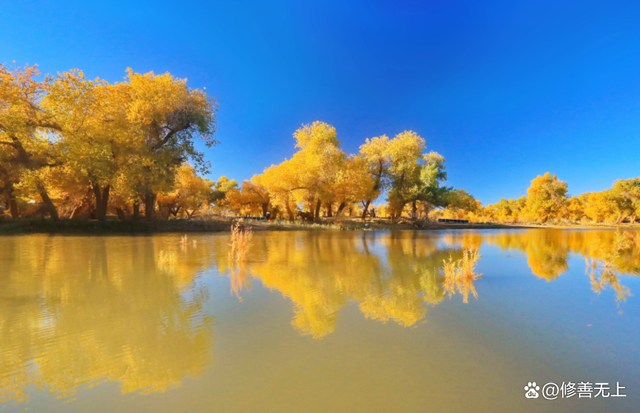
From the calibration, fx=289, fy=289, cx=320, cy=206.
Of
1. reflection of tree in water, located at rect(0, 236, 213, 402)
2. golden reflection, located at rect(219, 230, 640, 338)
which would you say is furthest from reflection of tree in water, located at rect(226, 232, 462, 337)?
reflection of tree in water, located at rect(0, 236, 213, 402)

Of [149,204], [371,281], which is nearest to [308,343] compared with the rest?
[371,281]

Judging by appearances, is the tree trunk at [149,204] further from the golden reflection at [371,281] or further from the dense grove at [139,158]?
the golden reflection at [371,281]

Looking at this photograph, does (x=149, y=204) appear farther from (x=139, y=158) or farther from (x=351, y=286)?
(x=351, y=286)

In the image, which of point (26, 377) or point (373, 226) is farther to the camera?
point (373, 226)

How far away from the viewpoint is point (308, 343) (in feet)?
10.7

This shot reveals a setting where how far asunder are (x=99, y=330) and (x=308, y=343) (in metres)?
2.56

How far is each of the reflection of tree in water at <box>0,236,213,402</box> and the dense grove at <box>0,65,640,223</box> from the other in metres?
14.7

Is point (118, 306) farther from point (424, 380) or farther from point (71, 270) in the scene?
point (424, 380)

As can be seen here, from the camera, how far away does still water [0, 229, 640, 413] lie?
7.57ft

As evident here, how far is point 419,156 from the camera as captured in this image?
38.7 metres

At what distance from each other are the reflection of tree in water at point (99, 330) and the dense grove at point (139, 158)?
14668 mm

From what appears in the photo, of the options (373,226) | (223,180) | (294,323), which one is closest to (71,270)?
(294,323)

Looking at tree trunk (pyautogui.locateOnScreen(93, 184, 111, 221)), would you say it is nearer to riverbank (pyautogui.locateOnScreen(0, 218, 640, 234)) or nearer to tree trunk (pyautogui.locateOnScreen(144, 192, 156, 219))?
riverbank (pyautogui.locateOnScreen(0, 218, 640, 234))

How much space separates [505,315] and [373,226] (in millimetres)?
29183
